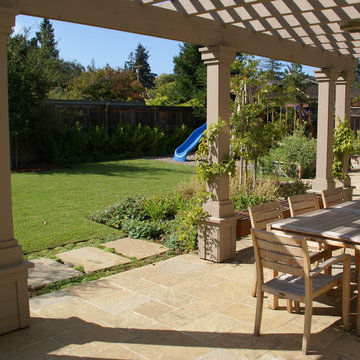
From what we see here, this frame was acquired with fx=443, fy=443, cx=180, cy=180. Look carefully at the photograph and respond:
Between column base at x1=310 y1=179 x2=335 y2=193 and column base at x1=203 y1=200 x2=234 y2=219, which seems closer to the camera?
column base at x1=203 y1=200 x2=234 y2=219

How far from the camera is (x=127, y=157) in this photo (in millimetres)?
16844

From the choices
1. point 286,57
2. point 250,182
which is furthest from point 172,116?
point 286,57

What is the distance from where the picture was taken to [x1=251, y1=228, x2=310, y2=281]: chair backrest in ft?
10.4

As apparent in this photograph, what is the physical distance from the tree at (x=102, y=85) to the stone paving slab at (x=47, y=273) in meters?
20.8

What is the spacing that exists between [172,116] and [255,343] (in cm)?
1704

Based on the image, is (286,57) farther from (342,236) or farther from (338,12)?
(342,236)

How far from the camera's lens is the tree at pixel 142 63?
212 feet

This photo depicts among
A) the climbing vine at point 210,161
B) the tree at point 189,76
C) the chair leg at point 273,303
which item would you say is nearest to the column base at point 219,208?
the climbing vine at point 210,161

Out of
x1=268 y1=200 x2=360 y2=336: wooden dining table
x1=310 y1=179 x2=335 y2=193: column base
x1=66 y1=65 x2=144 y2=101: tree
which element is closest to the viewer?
x1=268 y1=200 x2=360 y2=336: wooden dining table

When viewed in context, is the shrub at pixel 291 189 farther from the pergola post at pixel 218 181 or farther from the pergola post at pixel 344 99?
the pergola post at pixel 218 181

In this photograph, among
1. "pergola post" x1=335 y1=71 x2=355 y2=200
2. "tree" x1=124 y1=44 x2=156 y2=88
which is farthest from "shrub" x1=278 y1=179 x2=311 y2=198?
"tree" x1=124 y1=44 x2=156 y2=88

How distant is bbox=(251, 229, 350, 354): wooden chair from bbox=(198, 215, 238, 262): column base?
5.30ft

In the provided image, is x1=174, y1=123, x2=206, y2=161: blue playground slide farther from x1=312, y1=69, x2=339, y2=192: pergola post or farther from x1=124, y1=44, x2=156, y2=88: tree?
x1=124, y1=44, x2=156, y2=88: tree

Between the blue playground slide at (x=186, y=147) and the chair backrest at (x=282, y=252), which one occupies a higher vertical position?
the blue playground slide at (x=186, y=147)
